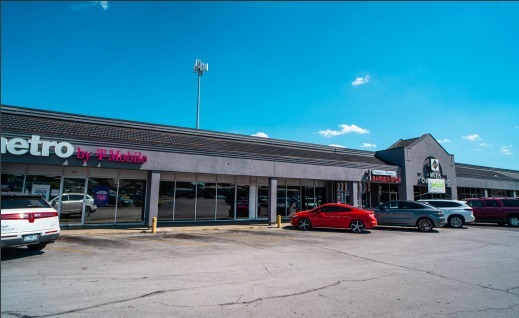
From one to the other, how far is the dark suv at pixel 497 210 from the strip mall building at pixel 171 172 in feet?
19.1

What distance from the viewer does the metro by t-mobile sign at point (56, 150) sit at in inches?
540

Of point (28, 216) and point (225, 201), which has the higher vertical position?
point (225, 201)

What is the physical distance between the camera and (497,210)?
20406 millimetres

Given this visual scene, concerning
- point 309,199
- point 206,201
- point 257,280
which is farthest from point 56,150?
point 309,199

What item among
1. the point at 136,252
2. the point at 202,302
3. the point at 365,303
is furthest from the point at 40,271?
the point at 365,303

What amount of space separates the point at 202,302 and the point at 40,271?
4577mm

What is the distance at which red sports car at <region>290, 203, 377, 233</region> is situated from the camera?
16234mm

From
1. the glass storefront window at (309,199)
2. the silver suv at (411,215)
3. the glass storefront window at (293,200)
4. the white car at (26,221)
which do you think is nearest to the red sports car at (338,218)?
the silver suv at (411,215)

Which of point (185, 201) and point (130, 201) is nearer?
point (130, 201)

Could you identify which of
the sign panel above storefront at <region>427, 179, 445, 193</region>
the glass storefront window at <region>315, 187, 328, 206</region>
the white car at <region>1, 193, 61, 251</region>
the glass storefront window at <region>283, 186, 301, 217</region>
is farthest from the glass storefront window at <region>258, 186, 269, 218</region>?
the sign panel above storefront at <region>427, 179, 445, 193</region>

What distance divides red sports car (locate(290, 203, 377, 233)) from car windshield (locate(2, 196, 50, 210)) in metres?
12.0

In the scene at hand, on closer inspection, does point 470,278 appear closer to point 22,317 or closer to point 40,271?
point 22,317

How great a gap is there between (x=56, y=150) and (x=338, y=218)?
1396 centimetres

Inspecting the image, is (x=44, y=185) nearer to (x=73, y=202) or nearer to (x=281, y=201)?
(x=73, y=202)
